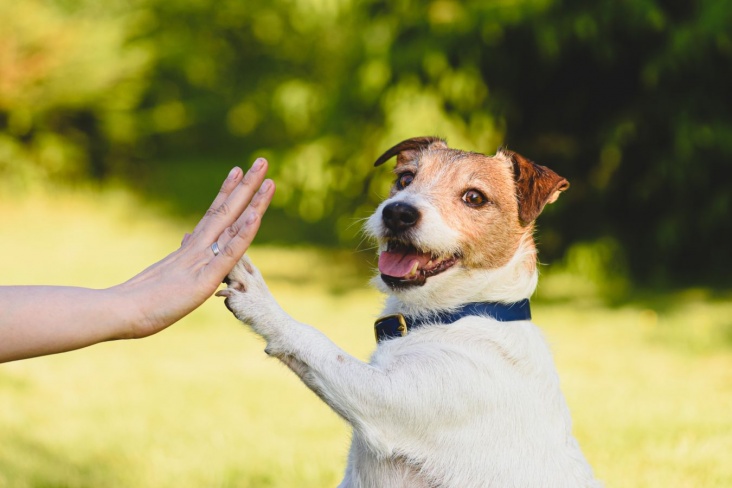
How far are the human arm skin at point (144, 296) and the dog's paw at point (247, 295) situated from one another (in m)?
0.08

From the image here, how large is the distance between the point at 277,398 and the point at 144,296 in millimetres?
3613

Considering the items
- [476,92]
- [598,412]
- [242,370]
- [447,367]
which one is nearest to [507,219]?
[447,367]

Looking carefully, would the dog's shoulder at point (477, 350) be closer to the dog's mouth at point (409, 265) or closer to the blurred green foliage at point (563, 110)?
the dog's mouth at point (409, 265)

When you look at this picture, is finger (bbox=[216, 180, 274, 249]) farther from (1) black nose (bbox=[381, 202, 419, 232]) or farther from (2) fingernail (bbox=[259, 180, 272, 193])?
(1) black nose (bbox=[381, 202, 419, 232])

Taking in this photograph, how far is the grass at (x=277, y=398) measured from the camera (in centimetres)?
453

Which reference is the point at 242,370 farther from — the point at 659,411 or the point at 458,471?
the point at 458,471

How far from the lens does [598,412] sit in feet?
18.8

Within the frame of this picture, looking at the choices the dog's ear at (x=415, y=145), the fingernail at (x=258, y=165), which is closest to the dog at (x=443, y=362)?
the fingernail at (x=258, y=165)

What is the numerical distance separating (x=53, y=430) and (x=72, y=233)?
9673mm

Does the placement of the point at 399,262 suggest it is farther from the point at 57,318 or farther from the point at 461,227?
the point at 57,318

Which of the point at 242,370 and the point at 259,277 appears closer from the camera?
the point at 259,277

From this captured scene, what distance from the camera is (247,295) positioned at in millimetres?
2908

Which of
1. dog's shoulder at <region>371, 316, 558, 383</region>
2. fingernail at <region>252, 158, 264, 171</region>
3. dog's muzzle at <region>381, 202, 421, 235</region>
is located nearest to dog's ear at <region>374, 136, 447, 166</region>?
dog's muzzle at <region>381, 202, 421, 235</region>

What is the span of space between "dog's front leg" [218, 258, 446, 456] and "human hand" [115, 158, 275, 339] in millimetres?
117
